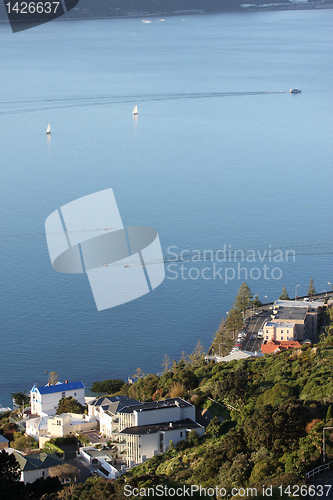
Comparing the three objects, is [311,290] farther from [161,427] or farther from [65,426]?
[161,427]

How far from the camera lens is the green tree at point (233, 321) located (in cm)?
1045

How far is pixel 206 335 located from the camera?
10.5 meters

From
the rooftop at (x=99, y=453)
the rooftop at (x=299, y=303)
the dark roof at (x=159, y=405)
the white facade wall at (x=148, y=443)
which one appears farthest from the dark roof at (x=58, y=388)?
the rooftop at (x=299, y=303)

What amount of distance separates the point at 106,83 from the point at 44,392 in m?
19.5

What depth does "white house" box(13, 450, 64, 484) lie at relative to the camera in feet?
18.1

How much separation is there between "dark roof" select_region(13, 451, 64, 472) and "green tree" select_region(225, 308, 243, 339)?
4.96m

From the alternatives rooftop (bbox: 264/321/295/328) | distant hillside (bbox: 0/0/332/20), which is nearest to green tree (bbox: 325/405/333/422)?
rooftop (bbox: 264/321/295/328)

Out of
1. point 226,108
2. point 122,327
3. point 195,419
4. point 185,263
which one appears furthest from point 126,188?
point 195,419

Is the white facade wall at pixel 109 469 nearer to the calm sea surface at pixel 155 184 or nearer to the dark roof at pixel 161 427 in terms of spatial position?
the dark roof at pixel 161 427

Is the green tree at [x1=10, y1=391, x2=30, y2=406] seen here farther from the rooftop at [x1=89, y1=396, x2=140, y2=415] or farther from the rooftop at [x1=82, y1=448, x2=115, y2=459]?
the rooftop at [x1=82, y1=448, x2=115, y2=459]

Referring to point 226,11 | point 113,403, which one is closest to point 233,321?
point 113,403

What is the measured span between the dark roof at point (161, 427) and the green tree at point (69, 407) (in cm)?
123

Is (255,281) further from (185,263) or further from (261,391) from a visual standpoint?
(261,391)

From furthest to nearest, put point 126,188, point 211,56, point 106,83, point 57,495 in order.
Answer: point 211,56
point 106,83
point 126,188
point 57,495
